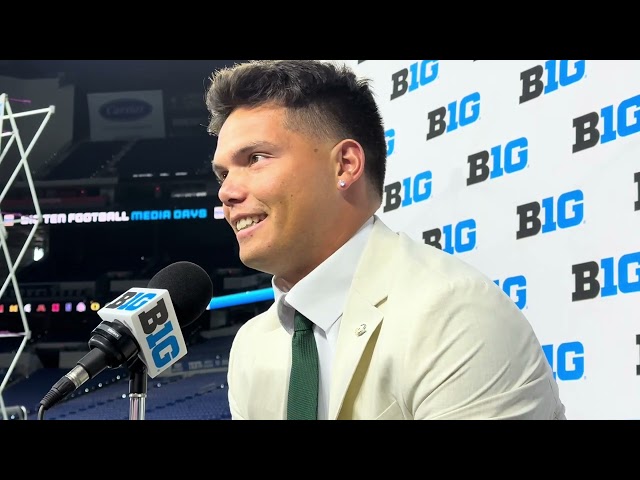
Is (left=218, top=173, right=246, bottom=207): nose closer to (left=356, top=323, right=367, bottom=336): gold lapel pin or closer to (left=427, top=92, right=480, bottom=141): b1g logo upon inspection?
(left=356, top=323, right=367, bottom=336): gold lapel pin

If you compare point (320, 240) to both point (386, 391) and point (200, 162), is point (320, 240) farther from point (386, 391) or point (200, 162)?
point (200, 162)

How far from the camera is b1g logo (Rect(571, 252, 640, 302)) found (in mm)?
2326

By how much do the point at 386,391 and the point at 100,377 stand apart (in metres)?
5.09

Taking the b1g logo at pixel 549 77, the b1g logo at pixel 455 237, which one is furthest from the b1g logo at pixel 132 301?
the b1g logo at pixel 549 77

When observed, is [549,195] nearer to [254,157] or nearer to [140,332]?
[254,157]

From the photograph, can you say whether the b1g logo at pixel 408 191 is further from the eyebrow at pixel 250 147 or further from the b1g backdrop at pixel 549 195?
the eyebrow at pixel 250 147

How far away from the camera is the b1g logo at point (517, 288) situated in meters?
2.55

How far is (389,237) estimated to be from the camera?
166 cm

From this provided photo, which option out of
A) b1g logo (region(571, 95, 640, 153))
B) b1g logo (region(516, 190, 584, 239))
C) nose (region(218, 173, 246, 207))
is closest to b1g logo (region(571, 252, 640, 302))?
b1g logo (region(516, 190, 584, 239))

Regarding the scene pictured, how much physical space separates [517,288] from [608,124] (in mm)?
576

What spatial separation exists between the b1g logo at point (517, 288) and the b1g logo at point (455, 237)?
0.63ft

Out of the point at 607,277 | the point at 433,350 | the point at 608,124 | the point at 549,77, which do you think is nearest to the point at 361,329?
the point at 433,350

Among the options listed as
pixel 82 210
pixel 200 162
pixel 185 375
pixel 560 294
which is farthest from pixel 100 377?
pixel 560 294

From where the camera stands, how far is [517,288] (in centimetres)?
257
